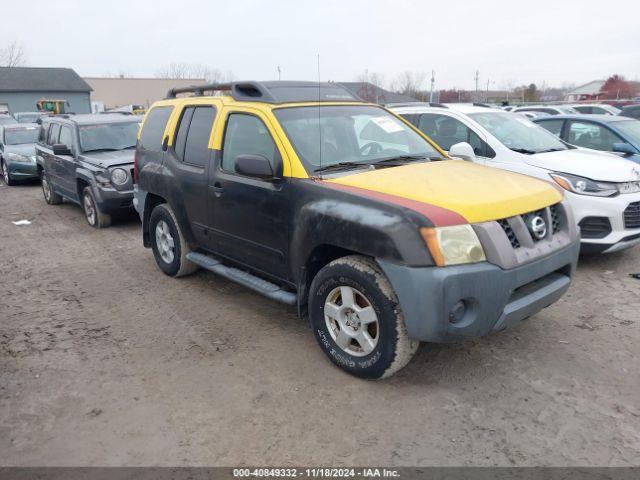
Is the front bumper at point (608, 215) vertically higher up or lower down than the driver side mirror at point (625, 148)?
lower down

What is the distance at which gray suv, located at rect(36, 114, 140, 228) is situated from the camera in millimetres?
8023

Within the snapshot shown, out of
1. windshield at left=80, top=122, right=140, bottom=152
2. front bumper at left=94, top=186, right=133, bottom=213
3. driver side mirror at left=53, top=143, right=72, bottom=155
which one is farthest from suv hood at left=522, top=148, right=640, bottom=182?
driver side mirror at left=53, top=143, right=72, bottom=155

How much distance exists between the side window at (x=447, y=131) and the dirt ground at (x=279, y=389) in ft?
7.61

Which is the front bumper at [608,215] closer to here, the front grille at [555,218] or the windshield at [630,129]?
the front grille at [555,218]

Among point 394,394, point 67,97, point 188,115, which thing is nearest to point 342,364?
point 394,394

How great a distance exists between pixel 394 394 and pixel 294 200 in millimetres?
1560

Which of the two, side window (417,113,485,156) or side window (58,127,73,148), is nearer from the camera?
side window (417,113,485,156)

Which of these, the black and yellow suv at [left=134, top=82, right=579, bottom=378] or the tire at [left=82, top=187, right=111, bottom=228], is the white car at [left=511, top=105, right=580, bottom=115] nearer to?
the tire at [left=82, top=187, right=111, bottom=228]

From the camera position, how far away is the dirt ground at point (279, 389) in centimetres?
294

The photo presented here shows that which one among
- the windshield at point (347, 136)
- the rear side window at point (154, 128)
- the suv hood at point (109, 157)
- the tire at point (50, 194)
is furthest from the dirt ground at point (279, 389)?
the tire at point (50, 194)

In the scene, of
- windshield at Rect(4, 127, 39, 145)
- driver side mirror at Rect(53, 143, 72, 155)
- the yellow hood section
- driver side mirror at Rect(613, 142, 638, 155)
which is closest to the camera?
the yellow hood section

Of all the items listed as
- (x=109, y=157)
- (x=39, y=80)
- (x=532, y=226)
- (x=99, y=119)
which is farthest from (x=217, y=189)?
(x=39, y=80)

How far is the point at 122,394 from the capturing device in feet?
11.6

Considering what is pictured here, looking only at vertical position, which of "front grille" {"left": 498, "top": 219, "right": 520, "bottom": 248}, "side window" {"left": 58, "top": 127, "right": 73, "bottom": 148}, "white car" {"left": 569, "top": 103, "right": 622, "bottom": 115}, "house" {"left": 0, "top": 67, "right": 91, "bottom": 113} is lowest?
"front grille" {"left": 498, "top": 219, "right": 520, "bottom": 248}
